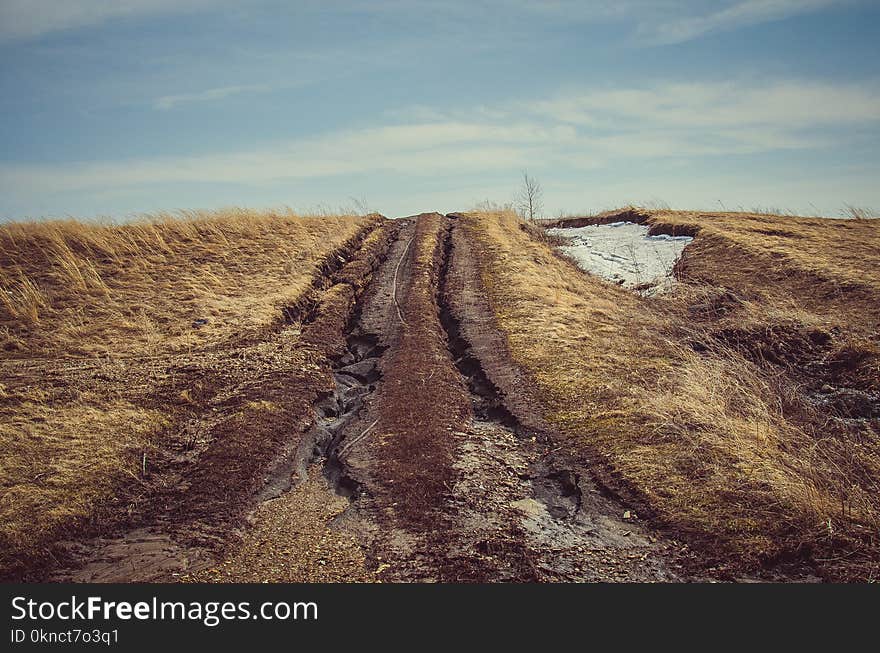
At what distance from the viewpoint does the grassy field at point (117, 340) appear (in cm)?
730

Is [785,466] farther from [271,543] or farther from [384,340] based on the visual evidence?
[384,340]

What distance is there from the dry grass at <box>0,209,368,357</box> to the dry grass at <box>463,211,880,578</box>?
666 cm

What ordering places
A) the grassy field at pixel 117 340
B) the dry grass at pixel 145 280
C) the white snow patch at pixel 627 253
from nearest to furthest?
the grassy field at pixel 117 340 < the dry grass at pixel 145 280 < the white snow patch at pixel 627 253

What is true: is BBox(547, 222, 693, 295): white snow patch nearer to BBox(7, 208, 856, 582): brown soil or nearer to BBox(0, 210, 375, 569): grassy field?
BBox(7, 208, 856, 582): brown soil

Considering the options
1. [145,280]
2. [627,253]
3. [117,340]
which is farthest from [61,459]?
[627,253]

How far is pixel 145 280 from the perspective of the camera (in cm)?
1584

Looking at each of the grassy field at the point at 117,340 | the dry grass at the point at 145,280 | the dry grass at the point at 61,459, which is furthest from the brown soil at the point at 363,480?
the dry grass at the point at 145,280

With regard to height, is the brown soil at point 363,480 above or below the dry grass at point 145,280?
below

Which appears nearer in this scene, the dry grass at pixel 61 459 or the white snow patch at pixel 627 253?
the dry grass at pixel 61 459

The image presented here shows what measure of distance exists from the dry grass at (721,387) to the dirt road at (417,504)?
668mm

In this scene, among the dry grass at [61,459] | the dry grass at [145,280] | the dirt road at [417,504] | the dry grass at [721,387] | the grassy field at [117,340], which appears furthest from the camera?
the dry grass at [145,280]

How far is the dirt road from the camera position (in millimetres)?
5602

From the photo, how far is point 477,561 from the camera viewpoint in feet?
18.3

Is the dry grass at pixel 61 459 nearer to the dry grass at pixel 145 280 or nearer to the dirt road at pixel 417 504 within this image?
the dirt road at pixel 417 504
